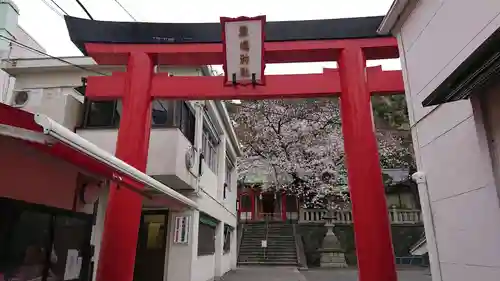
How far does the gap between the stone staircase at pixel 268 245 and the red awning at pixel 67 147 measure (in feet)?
57.3

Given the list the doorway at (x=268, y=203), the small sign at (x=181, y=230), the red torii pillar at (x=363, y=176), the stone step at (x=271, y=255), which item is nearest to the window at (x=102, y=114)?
the small sign at (x=181, y=230)

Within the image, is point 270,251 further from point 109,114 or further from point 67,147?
point 67,147

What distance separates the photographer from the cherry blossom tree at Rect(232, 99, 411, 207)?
78.1 ft

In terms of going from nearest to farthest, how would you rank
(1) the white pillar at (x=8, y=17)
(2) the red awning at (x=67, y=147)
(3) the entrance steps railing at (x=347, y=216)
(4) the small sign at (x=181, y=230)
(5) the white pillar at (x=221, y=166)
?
1. (2) the red awning at (x=67, y=147)
2. (1) the white pillar at (x=8, y=17)
3. (4) the small sign at (x=181, y=230)
4. (5) the white pillar at (x=221, y=166)
5. (3) the entrance steps railing at (x=347, y=216)

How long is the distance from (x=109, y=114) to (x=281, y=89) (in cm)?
489

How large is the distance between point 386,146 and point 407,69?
21401mm

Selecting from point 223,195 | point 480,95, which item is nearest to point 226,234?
point 223,195

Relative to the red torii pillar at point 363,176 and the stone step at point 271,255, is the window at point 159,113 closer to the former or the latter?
the red torii pillar at point 363,176


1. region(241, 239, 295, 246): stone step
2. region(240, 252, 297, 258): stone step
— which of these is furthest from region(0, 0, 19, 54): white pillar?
region(241, 239, 295, 246): stone step

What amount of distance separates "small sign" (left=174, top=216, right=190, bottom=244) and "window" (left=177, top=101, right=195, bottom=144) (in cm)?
224

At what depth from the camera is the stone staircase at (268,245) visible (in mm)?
20984

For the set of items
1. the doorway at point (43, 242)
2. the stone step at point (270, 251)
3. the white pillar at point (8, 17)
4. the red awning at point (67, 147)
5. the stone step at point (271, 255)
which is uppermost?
the white pillar at point (8, 17)

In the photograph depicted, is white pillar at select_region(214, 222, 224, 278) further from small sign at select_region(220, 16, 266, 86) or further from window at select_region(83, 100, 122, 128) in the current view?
small sign at select_region(220, 16, 266, 86)

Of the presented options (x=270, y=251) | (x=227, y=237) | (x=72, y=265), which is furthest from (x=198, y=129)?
(x=270, y=251)
